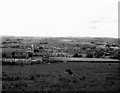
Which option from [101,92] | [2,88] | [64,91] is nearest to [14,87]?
[2,88]

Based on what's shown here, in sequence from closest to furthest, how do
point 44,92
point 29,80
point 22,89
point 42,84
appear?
point 44,92, point 22,89, point 42,84, point 29,80

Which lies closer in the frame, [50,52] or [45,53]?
[45,53]

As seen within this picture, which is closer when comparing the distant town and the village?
the village

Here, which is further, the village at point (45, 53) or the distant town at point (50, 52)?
the distant town at point (50, 52)

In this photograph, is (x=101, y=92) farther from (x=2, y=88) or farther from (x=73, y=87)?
(x=2, y=88)

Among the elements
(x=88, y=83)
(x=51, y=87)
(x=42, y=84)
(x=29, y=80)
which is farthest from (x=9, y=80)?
(x=88, y=83)

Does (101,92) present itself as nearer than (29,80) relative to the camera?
Yes

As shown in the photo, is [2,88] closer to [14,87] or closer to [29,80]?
[14,87]

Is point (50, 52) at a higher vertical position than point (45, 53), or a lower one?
lower

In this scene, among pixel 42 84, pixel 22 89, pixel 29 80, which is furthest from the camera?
pixel 29 80
